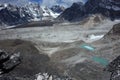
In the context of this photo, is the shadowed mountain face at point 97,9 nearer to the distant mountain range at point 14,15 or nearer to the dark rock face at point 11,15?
the distant mountain range at point 14,15

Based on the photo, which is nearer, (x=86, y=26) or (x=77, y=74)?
(x=77, y=74)

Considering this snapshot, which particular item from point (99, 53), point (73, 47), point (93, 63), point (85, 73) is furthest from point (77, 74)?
point (73, 47)

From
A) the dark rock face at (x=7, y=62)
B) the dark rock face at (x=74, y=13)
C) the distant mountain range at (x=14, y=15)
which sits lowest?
the distant mountain range at (x=14, y=15)

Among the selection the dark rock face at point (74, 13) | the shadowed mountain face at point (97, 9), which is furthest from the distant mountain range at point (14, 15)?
the shadowed mountain face at point (97, 9)

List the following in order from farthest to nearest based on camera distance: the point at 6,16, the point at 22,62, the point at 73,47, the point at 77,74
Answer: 1. the point at 6,16
2. the point at 73,47
3. the point at 22,62
4. the point at 77,74

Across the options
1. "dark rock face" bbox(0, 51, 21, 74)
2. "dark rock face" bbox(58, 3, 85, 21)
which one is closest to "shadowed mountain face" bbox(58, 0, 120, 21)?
"dark rock face" bbox(58, 3, 85, 21)

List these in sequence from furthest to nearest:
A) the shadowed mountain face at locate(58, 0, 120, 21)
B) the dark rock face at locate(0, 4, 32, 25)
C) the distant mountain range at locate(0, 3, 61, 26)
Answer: the dark rock face at locate(0, 4, 32, 25), the distant mountain range at locate(0, 3, 61, 26), the shadowed mountain face at locate(58, 0, 120, 21)

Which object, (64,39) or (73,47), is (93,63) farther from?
(64,39)

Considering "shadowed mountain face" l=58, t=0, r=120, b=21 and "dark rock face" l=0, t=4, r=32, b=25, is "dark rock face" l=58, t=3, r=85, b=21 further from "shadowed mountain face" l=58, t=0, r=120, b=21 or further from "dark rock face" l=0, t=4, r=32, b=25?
"dark rock face" l=0, t=4, r=32, b=25

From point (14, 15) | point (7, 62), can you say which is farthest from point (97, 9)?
point (7, 62)
